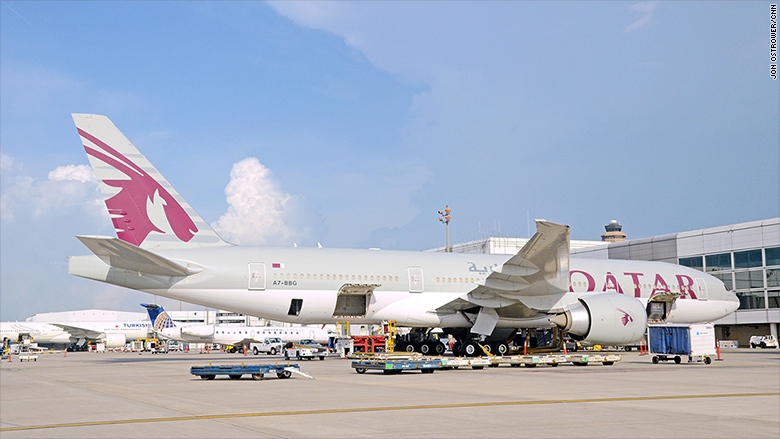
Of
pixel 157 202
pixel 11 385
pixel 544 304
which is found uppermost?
pixel 157 202

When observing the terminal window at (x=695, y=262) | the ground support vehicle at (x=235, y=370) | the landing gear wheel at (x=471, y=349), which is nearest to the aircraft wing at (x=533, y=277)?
the landing gear wheel at (x=471, y=349)

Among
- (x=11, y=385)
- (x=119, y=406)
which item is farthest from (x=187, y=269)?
(x=119, y=406)

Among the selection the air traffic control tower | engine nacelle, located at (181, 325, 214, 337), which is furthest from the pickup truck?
the air traffic control tower

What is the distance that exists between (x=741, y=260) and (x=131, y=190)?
43385 millimetres

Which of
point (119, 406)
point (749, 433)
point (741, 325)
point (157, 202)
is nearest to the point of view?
point (749, 433)

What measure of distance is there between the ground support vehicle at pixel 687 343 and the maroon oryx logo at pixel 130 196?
18.7 metres

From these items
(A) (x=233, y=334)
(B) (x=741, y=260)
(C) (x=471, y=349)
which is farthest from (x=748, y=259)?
(A) (x=233, y=334)

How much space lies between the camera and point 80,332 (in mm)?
77125

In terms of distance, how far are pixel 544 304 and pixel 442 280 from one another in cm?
416

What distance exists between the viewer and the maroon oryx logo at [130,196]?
74.2ft

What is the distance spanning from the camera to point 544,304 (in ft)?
79.6

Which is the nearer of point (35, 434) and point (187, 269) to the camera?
point (35, 434)

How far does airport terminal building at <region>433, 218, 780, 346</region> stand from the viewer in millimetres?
46875

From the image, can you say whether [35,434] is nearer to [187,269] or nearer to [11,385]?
[11,385]
